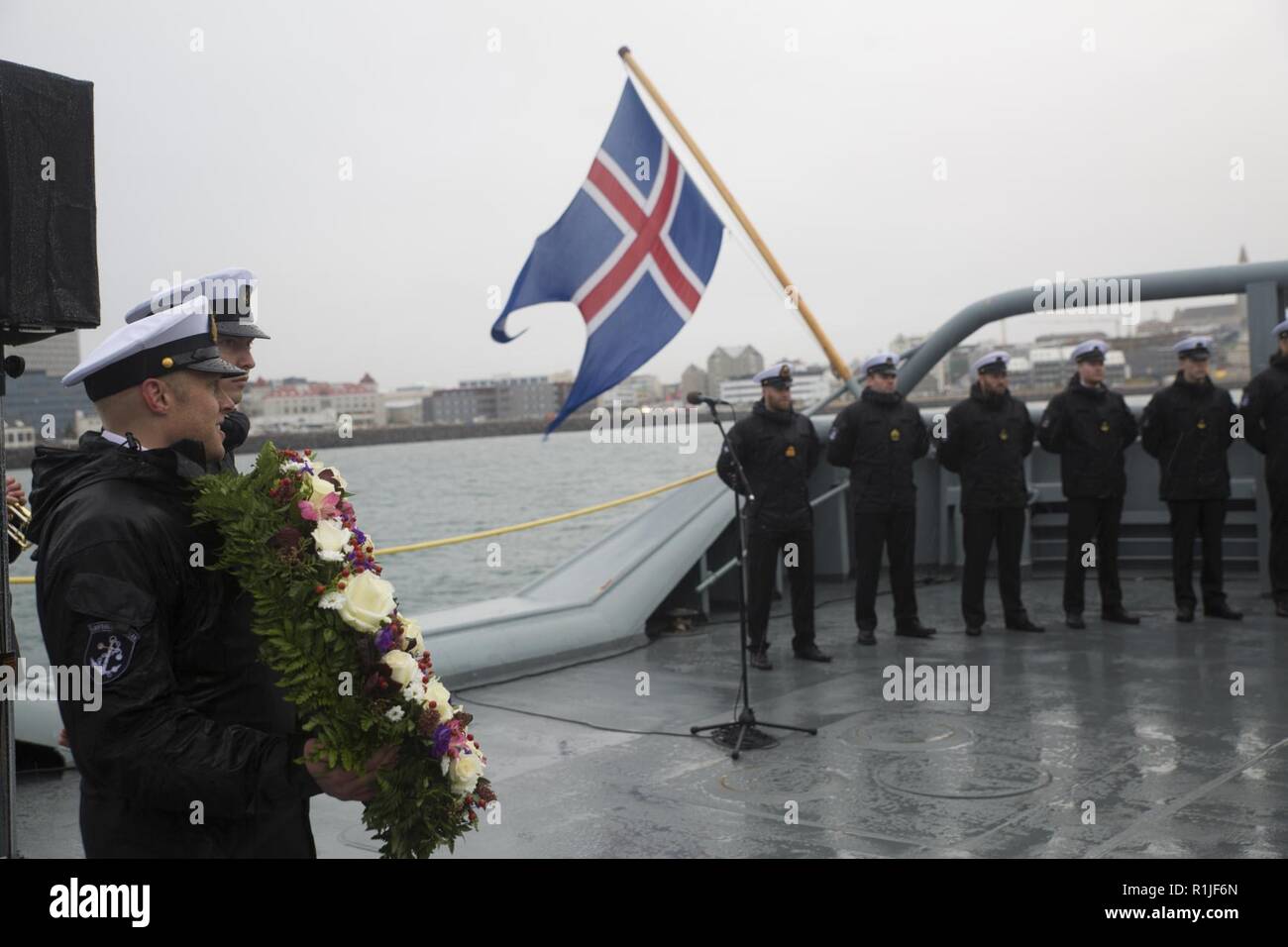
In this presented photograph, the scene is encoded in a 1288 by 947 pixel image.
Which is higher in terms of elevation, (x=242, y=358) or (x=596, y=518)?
(x=242, y=358)

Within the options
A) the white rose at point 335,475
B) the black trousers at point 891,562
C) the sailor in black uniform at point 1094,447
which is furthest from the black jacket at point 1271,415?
the white rose at point 335,475

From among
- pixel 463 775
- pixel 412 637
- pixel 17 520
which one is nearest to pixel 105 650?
pixel 412 637

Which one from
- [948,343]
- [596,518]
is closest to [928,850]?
[948,343]

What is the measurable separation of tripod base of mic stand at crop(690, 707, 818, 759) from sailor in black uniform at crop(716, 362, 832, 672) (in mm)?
1735

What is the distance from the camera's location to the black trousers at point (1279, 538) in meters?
7.95

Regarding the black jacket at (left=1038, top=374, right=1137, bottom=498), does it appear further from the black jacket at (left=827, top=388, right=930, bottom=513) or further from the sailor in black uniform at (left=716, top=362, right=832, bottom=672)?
the sailor in black uniform at (left=716, top=362, right=832, bottom=672)

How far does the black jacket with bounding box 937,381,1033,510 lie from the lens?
8.06 meters

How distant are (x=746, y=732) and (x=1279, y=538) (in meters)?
4.53

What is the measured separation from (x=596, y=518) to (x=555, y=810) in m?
38.4

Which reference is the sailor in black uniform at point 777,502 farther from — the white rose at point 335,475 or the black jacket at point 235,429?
the white rose at point 335,475

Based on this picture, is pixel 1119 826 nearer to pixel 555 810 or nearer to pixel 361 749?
pixel 555 810

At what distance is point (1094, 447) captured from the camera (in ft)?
26.9

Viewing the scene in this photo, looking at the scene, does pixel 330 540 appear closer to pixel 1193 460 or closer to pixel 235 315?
pixel 235 315
